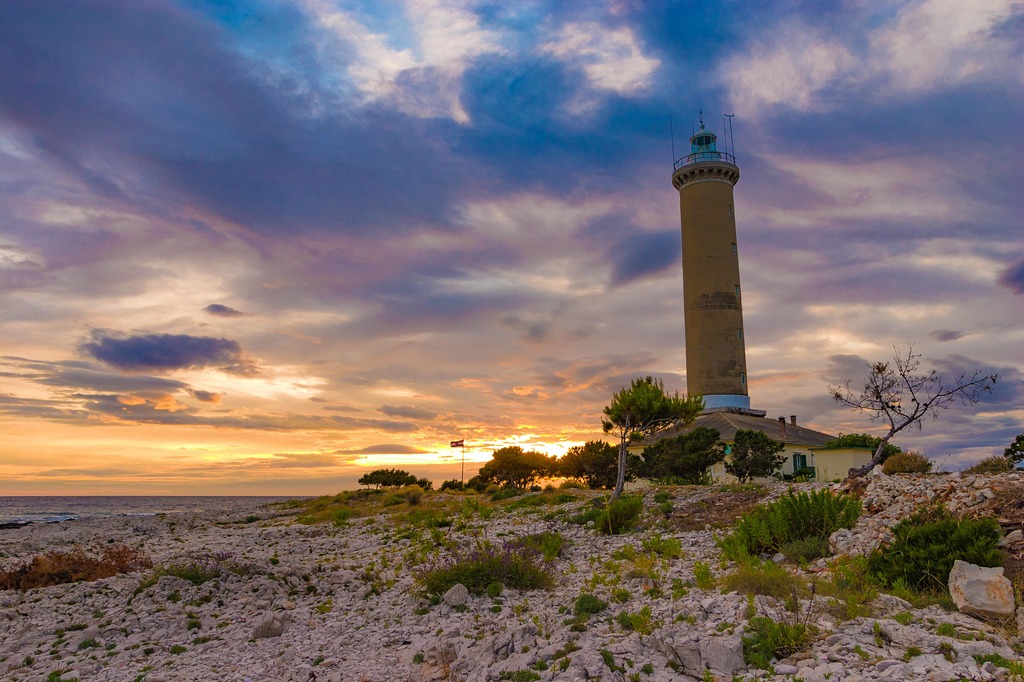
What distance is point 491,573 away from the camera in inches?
608

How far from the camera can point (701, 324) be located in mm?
56906

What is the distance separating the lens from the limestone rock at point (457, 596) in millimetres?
14336

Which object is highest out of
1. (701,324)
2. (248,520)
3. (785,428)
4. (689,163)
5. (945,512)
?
(689,163)

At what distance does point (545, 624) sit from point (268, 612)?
664 cm

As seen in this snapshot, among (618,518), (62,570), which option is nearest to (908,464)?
(618,518)

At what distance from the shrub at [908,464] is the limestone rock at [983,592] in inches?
792

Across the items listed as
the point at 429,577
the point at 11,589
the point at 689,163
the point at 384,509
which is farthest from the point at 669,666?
the point at 689,163

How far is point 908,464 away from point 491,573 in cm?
2359

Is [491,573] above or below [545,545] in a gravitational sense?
below

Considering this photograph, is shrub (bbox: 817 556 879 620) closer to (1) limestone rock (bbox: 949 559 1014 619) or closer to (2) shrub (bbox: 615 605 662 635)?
(1) limestone rock (bbox: 949 559 1014 619)

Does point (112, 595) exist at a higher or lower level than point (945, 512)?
lower

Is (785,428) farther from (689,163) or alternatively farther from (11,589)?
(11,589)

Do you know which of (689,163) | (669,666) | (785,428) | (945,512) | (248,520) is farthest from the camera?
(689,163)

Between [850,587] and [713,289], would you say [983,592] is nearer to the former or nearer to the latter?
[850,587]
